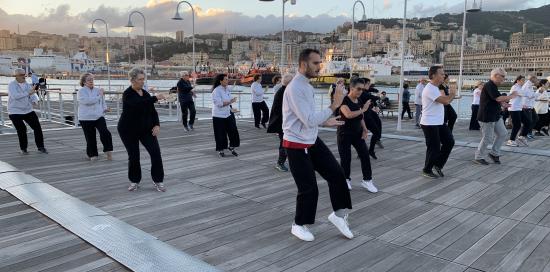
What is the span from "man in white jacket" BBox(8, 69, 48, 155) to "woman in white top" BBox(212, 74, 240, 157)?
11.0 ft

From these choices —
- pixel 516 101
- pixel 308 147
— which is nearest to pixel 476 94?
pixel 516 101

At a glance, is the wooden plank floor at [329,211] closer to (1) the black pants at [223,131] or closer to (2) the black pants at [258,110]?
(1) the black pants at [223,131]

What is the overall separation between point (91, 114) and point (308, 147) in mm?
5141

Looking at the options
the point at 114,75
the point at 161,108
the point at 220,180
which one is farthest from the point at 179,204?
the point at 114,75

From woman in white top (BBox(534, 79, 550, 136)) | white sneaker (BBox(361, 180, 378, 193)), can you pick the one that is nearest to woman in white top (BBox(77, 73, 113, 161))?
→ white sneaker (BBox(361, 180, 378, 193))

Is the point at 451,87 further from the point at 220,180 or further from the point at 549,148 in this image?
the point at 549,148

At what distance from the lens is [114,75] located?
75125 mm

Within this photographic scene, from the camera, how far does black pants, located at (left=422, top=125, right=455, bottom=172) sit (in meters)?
6.08

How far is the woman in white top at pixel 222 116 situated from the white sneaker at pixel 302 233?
424 cm

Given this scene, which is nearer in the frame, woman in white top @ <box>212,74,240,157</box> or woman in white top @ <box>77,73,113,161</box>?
woman in white top @ <box>77,73,113,161</box>

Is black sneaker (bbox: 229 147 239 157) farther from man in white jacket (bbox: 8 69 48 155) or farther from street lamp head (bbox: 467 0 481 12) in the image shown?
street lamp head (bbox: 467 0 481 12)

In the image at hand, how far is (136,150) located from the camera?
529 cm

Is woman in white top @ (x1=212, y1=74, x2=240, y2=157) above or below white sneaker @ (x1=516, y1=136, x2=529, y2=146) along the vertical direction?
above

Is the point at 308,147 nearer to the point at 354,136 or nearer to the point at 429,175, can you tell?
the point at 354,136
